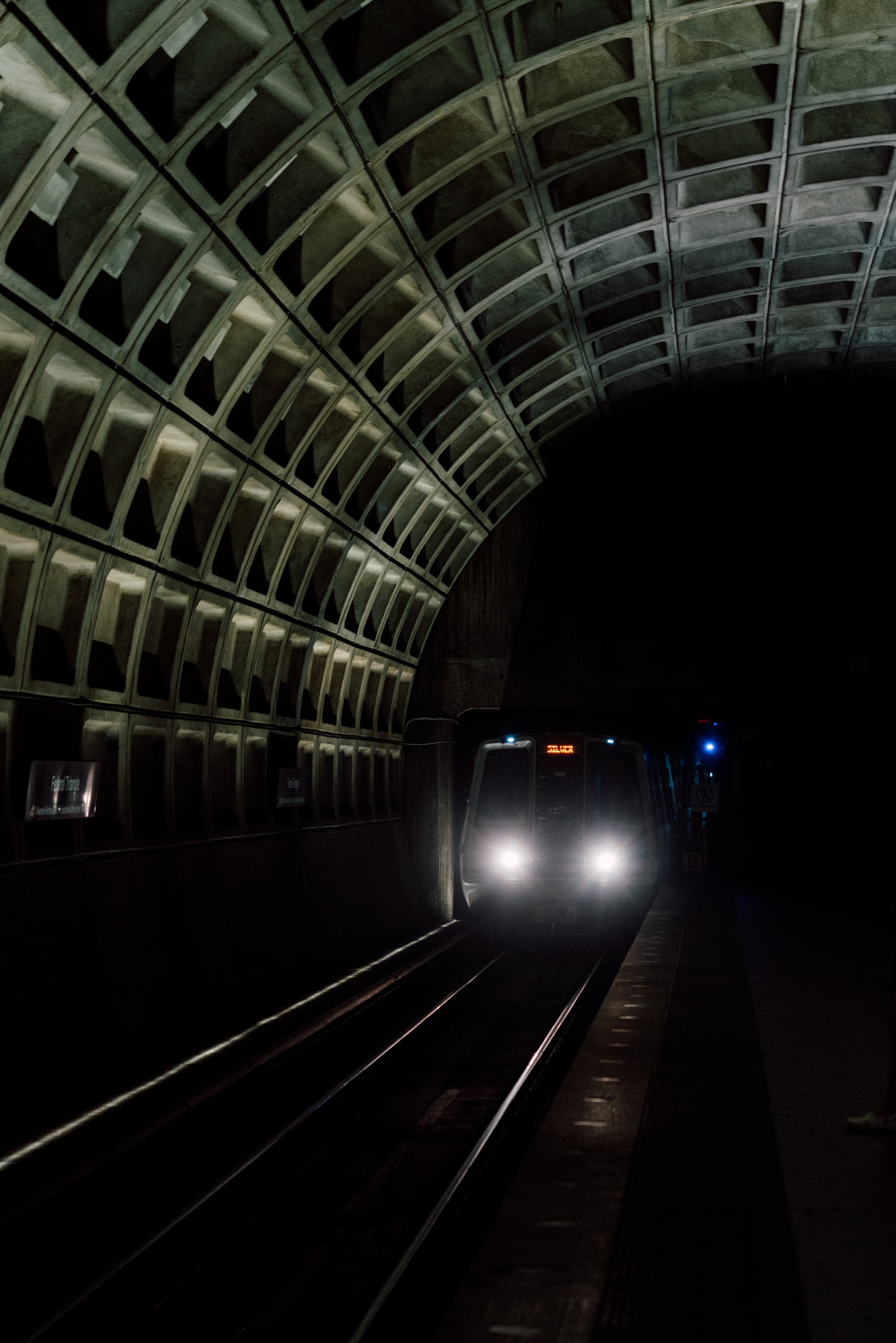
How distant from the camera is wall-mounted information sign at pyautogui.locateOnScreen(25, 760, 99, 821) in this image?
10.8 meters

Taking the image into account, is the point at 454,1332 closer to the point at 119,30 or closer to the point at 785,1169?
the point at 785,1169

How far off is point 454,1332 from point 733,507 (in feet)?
78.9

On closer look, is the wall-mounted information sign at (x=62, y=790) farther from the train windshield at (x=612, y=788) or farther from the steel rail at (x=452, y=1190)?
the train windshield at (x=612, y=788)

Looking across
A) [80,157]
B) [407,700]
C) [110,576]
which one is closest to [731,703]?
[407,700]

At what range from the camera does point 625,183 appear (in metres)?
16.3

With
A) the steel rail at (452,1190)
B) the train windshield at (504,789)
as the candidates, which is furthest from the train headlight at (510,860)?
the steel rail at (452,1190)

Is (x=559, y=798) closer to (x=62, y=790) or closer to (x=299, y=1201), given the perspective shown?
(x=62, y=790)

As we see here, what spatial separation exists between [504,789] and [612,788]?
5.71ft

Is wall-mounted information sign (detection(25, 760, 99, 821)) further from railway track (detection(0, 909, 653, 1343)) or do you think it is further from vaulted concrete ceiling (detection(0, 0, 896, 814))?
railway track (detection(0, 909, 653, 1343))

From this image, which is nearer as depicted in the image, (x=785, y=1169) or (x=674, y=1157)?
(x=785, y=1169)

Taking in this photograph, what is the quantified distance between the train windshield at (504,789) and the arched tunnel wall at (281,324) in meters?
2.03

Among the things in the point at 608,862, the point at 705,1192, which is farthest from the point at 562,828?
the point at 705,1192

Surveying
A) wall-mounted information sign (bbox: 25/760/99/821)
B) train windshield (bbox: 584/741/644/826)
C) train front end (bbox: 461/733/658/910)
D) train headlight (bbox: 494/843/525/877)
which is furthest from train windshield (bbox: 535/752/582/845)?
wall-mounted information sign (bbox: 25/760/99/821)

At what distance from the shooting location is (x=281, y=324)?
14.0 meters
